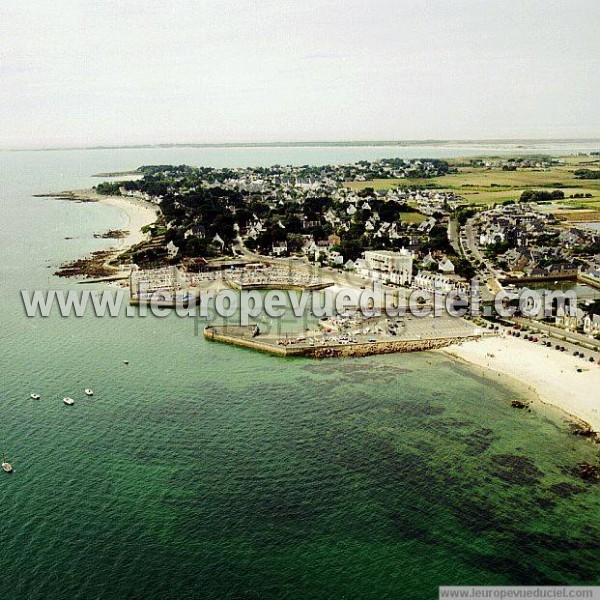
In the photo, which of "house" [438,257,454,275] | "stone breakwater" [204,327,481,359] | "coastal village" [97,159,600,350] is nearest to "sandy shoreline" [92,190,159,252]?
"coastal village" [97,159,600,350]

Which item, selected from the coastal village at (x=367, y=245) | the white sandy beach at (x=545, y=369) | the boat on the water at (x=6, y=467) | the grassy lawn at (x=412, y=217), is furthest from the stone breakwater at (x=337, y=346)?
the grassy lawn at (x=412, y=217)


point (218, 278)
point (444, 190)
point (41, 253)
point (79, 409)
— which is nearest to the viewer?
point (79, 409)

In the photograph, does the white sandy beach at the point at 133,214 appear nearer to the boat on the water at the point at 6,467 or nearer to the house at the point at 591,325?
the boat on the water at the point at 6,467

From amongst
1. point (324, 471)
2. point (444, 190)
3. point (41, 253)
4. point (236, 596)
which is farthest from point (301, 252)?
point (444, 190)

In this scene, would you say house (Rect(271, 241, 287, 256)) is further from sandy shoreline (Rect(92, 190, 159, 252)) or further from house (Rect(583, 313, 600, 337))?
house (Rect(583, 313, 600, 337))

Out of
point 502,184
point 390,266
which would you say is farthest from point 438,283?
point 502,184

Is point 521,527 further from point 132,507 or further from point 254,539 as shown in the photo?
point 132,507
